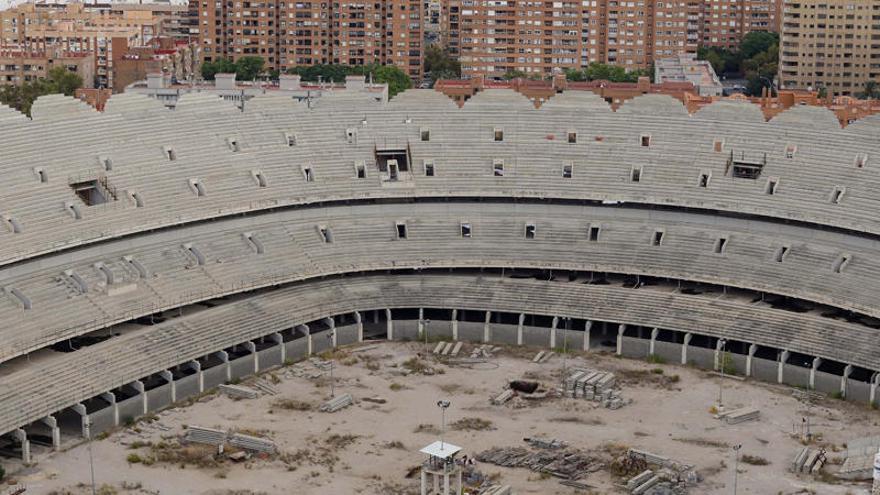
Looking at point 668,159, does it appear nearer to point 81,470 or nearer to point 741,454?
point 741,454

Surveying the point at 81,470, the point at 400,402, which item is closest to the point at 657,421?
the point at 400,402

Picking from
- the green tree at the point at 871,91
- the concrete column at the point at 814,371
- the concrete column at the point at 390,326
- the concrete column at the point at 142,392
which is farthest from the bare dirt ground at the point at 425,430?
the green tree at the point at 871,91

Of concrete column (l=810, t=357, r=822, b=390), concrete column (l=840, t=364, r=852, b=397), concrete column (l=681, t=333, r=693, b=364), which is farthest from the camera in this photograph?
concrete column (l=681, t=333, r=693, b=364)

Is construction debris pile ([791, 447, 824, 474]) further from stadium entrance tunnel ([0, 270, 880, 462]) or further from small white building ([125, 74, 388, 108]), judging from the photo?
small white building ([125, 74, 388, 108])

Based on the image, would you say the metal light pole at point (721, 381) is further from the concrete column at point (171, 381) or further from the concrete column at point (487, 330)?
the concrete column at point (171, 381)

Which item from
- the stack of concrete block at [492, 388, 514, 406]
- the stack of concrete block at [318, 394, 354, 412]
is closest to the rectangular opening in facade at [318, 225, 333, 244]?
the stack of concrete block at [318, 394, 354, 412]
